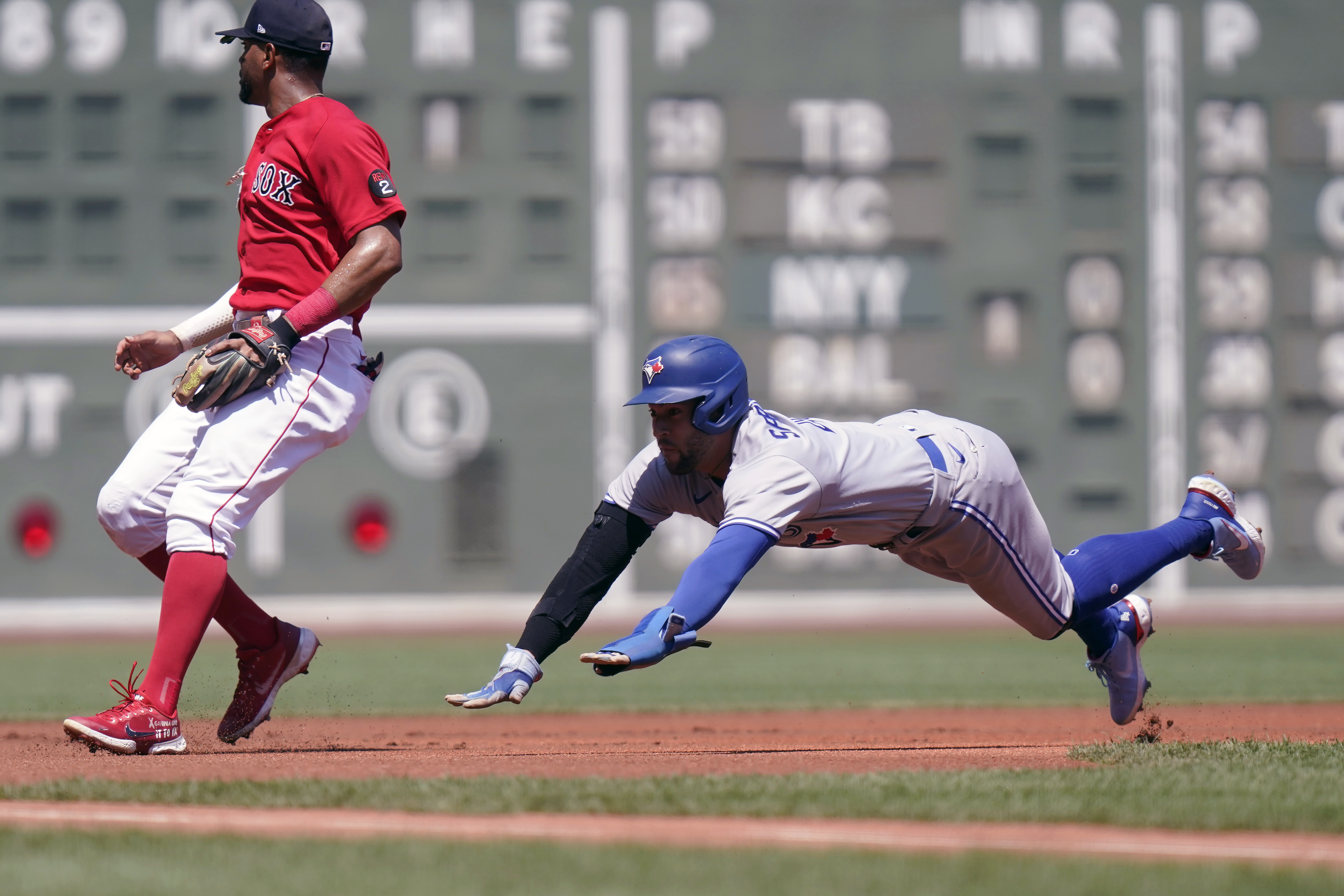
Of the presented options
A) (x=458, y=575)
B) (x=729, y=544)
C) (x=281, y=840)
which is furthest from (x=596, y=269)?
(x=281, y=840)

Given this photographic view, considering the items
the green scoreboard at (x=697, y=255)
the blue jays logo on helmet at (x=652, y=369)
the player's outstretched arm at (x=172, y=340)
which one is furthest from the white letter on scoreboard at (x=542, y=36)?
the blue jays logo on helmet at (x=652, y=369)

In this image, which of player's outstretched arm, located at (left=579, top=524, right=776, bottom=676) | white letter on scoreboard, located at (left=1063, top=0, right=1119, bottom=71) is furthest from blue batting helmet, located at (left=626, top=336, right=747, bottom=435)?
white letter on scoreboard, located at (left=1063, top=0, right=1119, bottom=71)

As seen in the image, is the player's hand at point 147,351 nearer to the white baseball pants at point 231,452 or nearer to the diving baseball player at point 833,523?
the white baseball pants at point 231,452

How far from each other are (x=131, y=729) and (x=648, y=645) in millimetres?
1411

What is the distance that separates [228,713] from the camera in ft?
14.6

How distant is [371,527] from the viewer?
14.0 meters

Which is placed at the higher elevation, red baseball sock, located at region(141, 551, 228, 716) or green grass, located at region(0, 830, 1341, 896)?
red baseball sock, located at region(141, 551, 228, 716)

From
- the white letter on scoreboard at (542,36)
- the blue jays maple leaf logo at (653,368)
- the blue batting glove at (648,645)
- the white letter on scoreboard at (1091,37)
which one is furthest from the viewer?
the white letter on scoreboard at (1091,37)

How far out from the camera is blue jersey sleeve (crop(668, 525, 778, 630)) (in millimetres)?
3557

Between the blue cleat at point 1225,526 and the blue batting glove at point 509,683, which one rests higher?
the blue cleat at point 1225,526

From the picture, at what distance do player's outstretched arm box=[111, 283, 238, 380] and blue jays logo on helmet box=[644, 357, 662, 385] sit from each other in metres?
1.22

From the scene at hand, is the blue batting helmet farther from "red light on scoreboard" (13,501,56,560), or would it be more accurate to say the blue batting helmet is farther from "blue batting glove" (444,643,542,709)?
"red light on scoreboard" (13,501,56,560)

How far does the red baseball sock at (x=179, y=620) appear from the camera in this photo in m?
3.87

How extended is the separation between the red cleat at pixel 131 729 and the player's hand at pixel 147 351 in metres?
0.99
